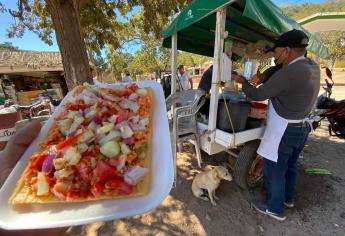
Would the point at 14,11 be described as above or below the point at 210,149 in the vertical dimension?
above

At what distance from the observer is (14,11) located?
5.83m

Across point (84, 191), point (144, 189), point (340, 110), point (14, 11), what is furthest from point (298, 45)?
point (14, 11)

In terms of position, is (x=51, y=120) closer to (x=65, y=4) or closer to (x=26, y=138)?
(x=26, y=138)

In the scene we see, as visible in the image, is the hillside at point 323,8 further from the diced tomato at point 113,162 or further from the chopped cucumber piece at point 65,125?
the diced tomato at point 113,162

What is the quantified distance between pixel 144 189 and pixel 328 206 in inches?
125

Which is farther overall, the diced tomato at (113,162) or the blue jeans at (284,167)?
the blue jeans at (284,167)

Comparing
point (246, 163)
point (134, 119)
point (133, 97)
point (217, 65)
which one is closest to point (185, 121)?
point (217, 65)

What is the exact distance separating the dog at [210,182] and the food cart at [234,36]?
8.1 inches

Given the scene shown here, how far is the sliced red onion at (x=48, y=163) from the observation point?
4.19 feet

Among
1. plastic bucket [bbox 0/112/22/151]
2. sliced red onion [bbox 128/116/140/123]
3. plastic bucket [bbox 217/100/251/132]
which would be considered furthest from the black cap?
plastic bucket [bbox 0/112/22/151]

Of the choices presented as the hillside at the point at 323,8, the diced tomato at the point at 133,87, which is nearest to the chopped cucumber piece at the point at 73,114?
the diced tomato at the point at 133,87

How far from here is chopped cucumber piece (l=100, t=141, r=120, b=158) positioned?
1368 millimetres

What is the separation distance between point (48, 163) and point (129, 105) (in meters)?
0.78

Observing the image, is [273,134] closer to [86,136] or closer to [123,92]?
[123,92]
